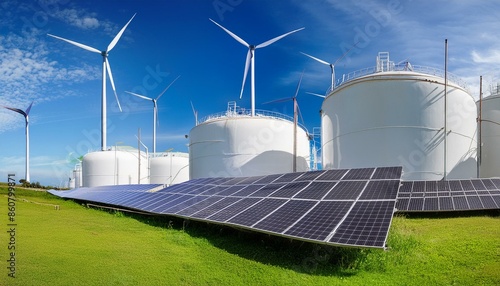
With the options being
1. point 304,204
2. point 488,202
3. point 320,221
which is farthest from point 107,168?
point 488,202

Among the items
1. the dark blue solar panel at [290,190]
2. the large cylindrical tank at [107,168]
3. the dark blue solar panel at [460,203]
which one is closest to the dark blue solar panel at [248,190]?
the dark blue solar panel at [290,190]

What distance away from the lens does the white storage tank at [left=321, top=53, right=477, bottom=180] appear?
20.6 metres

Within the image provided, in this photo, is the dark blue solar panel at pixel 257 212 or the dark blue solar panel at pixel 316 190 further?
the dark blue solar panel at pixel 316 190

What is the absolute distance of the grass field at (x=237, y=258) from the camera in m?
7.62

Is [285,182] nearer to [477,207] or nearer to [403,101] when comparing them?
[477,207]

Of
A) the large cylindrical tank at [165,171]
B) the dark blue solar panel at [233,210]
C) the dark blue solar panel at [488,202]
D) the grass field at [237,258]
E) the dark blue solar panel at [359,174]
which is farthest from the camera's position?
the large cylindrical tank at [165,171]

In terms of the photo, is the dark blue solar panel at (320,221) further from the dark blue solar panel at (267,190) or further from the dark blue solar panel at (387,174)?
the dark blue solar panel at (267,190)

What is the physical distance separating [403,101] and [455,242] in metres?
12.5

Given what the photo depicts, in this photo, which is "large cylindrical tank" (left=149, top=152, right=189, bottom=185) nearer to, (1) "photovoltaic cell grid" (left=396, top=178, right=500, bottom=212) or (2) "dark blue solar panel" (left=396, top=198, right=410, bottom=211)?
(1) "photovoltaic cell grid" (left=396, top=178, right=500, bottom=212)

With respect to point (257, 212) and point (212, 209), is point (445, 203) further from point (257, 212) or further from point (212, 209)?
point (212, 209)

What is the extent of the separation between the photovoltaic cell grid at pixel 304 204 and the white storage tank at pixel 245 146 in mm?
11034

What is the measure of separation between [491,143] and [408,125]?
12703 mm

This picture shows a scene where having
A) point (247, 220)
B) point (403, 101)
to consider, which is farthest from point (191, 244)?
point (403, 101)

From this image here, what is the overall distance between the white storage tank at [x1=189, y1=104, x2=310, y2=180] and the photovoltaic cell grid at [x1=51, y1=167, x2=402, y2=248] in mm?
11034
